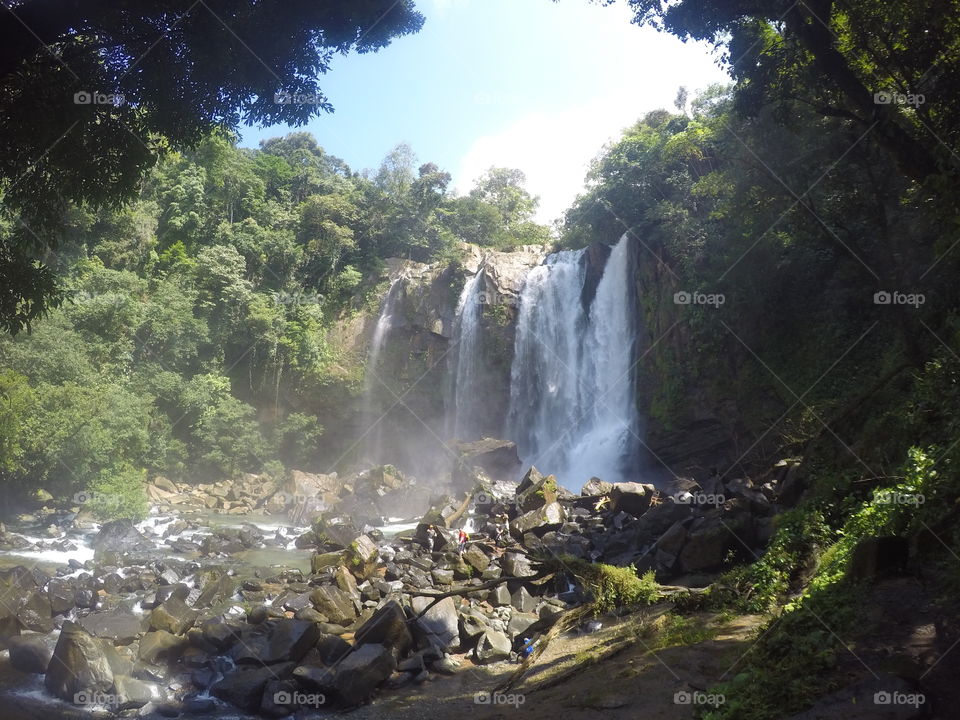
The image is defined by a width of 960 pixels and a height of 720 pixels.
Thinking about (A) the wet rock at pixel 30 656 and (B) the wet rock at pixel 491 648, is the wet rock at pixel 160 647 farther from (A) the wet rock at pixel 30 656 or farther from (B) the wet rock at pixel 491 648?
(B) the wet rock at pixel 491 648

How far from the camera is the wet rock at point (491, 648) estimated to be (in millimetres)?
9414

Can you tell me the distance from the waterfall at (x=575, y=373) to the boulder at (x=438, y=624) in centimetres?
1382

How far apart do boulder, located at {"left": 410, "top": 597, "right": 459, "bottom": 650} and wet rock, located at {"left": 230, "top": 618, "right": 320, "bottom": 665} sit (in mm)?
1610

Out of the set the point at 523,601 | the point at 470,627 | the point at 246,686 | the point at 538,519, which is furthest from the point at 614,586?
the point at 246,686

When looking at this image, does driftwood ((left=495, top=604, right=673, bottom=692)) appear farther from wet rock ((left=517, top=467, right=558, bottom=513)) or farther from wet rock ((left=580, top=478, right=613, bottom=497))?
wet rock ((left=580, top=478, right=613, bottom=497))

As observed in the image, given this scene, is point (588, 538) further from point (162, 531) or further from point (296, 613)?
point (162, 531)

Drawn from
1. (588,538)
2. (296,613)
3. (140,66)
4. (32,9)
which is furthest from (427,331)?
(32,9)

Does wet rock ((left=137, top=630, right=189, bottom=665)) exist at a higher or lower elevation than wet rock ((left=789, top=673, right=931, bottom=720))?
lower

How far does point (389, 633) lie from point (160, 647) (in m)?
3.51

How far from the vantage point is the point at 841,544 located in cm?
720

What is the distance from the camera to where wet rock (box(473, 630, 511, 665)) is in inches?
371

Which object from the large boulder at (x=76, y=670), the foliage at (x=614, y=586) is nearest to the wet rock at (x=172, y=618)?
the large boulder at (x=76, y=670)

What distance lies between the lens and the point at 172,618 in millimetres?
10070

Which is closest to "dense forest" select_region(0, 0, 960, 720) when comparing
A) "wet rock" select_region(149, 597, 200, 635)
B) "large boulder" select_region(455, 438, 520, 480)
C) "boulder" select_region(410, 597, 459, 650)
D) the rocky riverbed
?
the rocky riverbed
